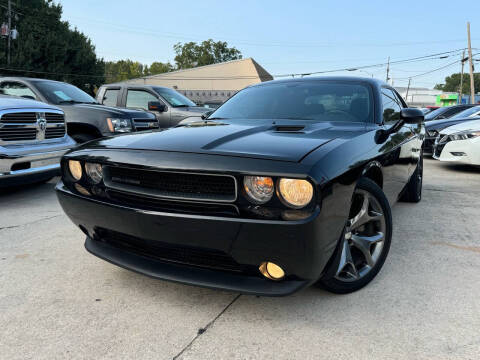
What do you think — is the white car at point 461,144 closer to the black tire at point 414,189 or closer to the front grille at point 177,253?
the black tire at point 414,189

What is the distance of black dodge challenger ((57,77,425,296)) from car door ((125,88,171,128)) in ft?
20.6

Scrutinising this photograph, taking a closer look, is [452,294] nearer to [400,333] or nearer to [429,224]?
[400,333]

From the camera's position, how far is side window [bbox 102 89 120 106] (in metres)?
8.80

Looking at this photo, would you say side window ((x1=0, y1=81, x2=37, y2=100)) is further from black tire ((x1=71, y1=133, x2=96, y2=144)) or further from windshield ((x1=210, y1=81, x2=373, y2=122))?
windshield ((x1=210, y1=81, x2=373, y2=122))

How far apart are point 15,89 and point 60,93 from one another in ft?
2.14

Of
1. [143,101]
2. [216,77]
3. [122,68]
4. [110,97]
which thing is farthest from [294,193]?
[122,68]

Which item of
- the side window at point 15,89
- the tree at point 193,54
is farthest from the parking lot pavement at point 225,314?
the tree at point 193,54

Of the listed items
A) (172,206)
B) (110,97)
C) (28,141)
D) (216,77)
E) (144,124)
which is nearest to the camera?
(172,206)

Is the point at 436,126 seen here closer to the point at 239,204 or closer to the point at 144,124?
the point at 144,124

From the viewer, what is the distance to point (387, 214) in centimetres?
242

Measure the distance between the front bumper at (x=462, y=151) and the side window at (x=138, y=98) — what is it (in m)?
6.06

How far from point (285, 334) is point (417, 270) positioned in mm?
1253

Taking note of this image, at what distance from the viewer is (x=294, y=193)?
1737 mm

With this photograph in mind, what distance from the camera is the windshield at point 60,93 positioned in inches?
247
